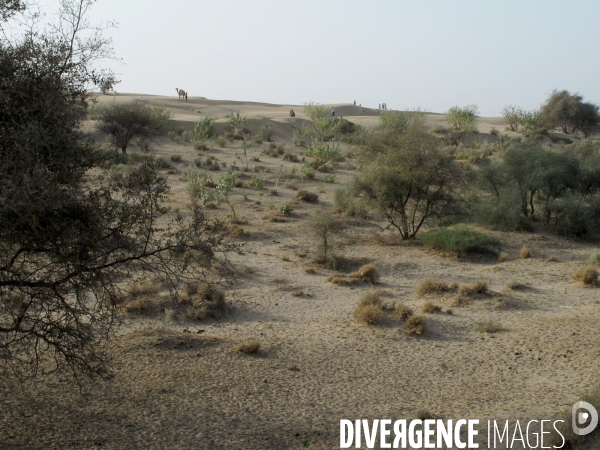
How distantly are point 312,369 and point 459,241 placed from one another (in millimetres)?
10078

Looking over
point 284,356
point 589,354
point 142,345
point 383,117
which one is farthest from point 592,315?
point 383,117

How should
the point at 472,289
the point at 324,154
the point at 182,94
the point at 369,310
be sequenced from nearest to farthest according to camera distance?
the point at 369,310 → the point at 472,289 → the point at 324,154 → the point at 182,94

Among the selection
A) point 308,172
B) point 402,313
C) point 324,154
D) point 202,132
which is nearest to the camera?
point 402,313

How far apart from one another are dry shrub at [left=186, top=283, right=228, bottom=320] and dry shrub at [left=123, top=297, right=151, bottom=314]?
81 cm

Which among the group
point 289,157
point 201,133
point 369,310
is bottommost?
point 369,310

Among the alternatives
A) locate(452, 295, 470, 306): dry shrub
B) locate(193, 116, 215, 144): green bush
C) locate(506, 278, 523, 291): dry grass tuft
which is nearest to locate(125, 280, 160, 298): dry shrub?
locate(452, 295, 470, 306): dry shrub

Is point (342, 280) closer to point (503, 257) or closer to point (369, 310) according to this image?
point (369, 310)

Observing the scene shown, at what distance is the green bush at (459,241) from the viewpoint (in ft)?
59.9

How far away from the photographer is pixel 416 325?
11453mm

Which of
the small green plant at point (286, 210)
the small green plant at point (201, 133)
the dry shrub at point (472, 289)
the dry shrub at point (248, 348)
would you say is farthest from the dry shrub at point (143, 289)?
the small green plant at point (201, 133)

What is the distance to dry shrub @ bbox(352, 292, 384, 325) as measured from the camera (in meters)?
11.8

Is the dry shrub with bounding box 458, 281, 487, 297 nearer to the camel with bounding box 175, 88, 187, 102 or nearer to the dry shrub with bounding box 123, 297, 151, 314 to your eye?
the dry shrub with bounding box 123, 297, 151, 314

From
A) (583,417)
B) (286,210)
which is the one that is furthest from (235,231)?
(583,417)

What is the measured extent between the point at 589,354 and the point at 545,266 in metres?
7.67
